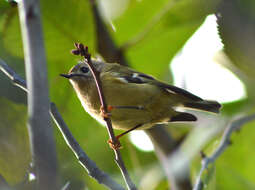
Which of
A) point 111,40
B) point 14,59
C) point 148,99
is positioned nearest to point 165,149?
point 148,99

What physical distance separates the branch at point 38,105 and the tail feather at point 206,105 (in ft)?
6.94

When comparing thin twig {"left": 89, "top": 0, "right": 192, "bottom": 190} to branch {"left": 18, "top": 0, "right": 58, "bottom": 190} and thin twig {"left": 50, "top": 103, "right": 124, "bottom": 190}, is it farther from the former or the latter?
branch {"left": 18, "top": 0, "right": 58, "bottom": 190}

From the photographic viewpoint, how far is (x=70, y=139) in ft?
5.54

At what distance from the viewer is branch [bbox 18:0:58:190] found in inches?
34.6

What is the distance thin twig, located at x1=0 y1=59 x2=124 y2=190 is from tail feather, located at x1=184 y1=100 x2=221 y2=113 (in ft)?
4.36

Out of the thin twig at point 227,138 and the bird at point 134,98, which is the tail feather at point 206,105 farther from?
the thin twig at point 227,138

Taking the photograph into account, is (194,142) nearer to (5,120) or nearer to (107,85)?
(107,85)

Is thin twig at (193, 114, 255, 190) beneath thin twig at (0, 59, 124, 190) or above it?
beneath

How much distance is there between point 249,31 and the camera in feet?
4.55

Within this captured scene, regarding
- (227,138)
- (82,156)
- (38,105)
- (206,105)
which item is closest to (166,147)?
(206,105)

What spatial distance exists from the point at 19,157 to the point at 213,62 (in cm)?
164

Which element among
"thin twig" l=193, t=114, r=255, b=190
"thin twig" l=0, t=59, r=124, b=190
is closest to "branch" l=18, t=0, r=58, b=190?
"thin twig" l=0, t=59, r=124, b=190

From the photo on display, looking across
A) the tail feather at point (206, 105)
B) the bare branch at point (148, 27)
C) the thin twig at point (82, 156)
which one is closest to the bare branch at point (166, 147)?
the tail feather at point (206, 105)

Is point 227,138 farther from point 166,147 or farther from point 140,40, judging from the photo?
point 140,40
